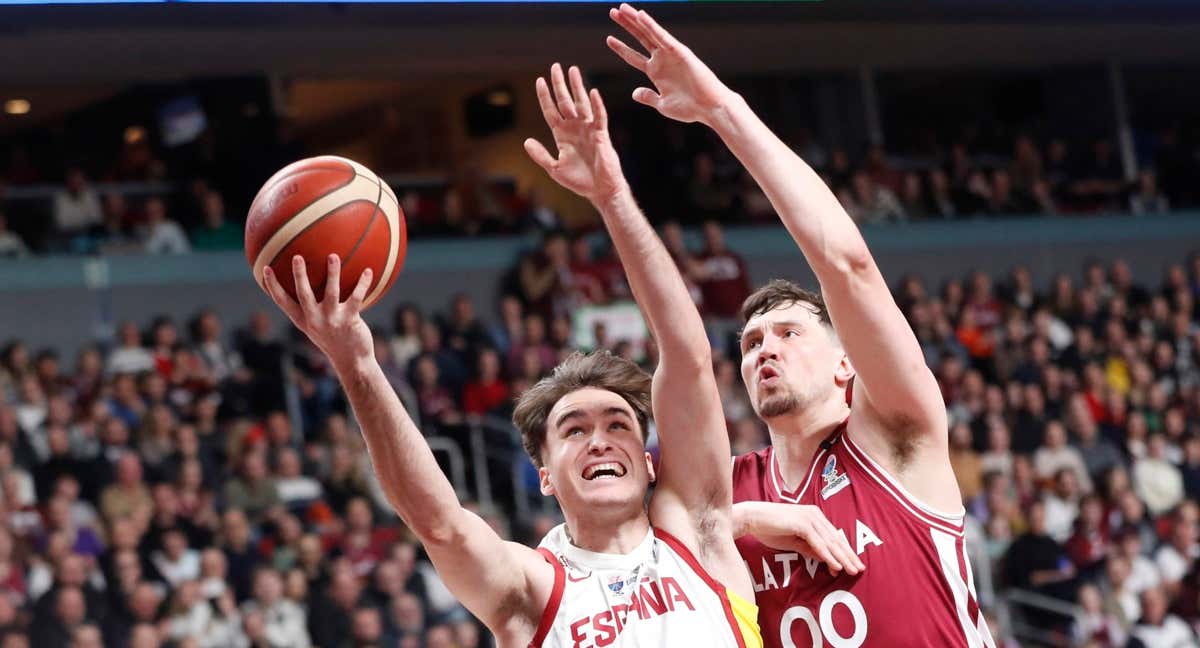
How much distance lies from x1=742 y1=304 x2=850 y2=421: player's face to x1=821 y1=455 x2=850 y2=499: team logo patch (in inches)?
7.0

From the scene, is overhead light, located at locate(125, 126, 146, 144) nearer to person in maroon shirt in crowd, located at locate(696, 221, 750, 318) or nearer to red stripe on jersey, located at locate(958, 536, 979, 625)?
person in maroon shirt in crowd, located at locate(696, 221, 750, 318)

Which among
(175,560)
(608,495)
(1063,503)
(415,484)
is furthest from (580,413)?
(1063,503)

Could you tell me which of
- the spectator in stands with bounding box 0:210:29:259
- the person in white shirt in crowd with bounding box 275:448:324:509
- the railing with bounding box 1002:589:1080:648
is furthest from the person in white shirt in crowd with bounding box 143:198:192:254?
the railing with bounding box 1002:589:1080:648

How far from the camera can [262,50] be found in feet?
54.2

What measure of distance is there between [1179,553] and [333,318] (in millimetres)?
11853

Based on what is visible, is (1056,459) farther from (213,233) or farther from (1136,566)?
(213,233)

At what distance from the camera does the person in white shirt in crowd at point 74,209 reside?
1520 cm

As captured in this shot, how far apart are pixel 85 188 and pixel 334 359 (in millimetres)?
12245

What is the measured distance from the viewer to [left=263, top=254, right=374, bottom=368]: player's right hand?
380 cm

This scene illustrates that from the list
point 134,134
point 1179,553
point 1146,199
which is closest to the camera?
point 1179,553

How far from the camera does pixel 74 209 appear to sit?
50.0ft

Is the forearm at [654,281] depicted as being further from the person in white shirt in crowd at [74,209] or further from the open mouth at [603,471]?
the person in white shirt in crowd at [74,209]

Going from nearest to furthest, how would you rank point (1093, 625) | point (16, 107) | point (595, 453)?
point (595, 453), point (1093, 625), point (16, 107)

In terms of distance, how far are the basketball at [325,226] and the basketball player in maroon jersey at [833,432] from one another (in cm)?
73
